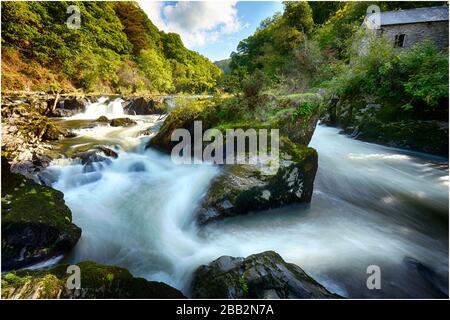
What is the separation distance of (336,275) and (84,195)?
530cm

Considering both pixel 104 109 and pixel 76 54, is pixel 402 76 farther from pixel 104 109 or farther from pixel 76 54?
pixel 76 54

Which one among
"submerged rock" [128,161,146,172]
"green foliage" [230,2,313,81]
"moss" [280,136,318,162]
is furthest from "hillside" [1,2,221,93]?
"green foliage" [230,2,313,81]

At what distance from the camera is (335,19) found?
2255cm

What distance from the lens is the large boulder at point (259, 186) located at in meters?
4.23

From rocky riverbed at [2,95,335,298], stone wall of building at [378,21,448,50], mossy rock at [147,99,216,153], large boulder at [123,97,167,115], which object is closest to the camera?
rocky riverbed at [2,95,335,298]

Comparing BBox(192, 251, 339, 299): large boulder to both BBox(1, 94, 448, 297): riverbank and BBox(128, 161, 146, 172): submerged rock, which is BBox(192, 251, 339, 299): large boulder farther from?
BBox(128, 161, 146, 172): submerged rock

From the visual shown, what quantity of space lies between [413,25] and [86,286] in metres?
23.2

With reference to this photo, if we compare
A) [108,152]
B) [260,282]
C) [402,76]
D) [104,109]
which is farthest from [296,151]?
[104,109]

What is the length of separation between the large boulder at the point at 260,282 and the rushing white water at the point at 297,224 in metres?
0.73

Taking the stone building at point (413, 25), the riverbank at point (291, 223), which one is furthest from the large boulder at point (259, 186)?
the stone building at point (413, 25)

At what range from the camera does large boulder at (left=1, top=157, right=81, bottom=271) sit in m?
3.04

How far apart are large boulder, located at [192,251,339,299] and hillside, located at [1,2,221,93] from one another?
744 cm

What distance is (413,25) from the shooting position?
16500mm
